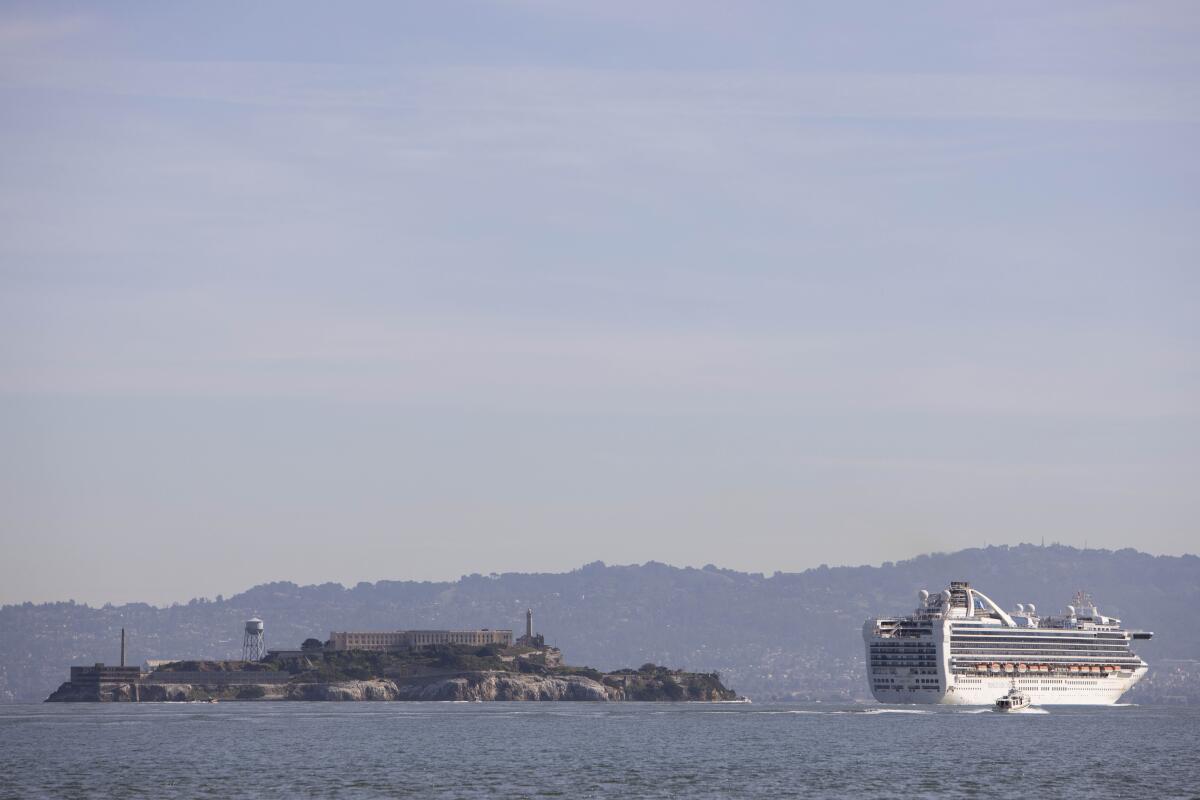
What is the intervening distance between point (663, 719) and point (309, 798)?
10021cm

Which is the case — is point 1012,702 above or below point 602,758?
above

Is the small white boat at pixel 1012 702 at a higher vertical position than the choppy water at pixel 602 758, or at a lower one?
higher

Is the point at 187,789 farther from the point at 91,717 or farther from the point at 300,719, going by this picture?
the point at 91,717

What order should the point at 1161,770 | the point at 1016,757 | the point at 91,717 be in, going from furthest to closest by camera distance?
the point at 91,717 < the point at 1016,757 < the point at 1161,770

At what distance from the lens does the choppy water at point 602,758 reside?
87.9 m

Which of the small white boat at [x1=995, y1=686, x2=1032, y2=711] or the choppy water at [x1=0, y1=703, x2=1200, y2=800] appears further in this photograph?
the small white boat at [x1=995, y1=686, x2=1032, y2=711]

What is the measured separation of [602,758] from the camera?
11131 cm

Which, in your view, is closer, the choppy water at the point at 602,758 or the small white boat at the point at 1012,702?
the choppy water at the point at 602,758

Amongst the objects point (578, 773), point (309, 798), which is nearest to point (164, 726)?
point (578, 773)

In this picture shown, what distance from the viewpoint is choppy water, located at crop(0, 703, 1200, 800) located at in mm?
87875

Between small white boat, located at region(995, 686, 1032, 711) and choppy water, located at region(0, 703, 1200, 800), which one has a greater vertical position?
small white boat, located at region(995, 686, 1032, 711)

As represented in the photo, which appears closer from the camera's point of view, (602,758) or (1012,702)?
(602,758)

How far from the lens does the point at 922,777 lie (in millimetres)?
95312

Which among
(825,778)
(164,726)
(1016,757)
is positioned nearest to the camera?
(825,778)
